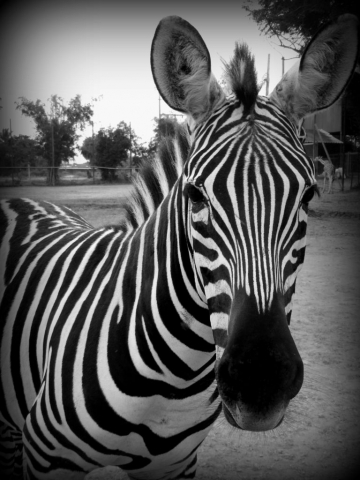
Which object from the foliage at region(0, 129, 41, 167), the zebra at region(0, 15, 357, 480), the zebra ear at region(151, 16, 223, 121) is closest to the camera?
the zebra at region(0, 15, 357, 480)

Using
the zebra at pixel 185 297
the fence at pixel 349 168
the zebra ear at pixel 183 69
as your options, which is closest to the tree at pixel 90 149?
the fence at pixel 349 168

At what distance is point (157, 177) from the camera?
7.66 feet

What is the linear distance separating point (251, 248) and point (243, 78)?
2.36 ft

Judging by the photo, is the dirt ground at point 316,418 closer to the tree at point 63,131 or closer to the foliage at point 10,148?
the foliage at point 10,148

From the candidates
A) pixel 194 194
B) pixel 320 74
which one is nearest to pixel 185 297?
pixel 194 194

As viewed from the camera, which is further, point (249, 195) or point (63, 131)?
point (63, 131)

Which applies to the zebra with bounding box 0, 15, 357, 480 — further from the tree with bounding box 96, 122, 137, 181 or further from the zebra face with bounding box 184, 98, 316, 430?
the tree with bounding box 96, 122, 137, 181

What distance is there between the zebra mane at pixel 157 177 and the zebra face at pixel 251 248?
1.95ft

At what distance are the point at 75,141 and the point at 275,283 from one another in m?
19.6

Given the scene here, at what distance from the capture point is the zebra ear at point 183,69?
1617 mm

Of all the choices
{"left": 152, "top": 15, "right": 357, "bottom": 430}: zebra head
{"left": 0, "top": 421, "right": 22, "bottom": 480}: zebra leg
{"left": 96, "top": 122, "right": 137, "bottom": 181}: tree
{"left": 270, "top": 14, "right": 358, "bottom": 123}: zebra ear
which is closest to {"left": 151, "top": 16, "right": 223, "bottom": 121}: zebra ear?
{"left": 152, "top": 15, "right": 357, "bottom": 430}: zebra head

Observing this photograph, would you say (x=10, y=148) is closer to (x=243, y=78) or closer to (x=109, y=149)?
(x=243, y=78)

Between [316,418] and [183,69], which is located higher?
[183,69]

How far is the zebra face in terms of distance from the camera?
1195mm
